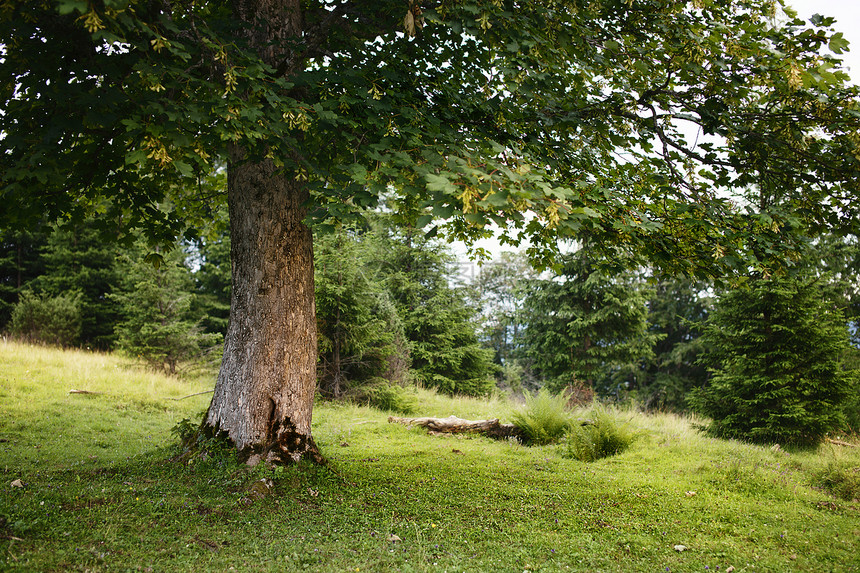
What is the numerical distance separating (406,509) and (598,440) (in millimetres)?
4136

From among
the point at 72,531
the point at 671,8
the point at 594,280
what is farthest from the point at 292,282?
the point at 594,280

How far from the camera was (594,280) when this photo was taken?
15.7 metres

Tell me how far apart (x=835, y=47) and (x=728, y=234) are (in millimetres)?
1612

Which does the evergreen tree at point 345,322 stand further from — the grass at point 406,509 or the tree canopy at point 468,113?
the tree canopy at point 468,113

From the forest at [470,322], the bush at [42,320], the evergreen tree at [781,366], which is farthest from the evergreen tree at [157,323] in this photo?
the evergreen tree at [781,366]

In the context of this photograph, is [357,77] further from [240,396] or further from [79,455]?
[79,455]

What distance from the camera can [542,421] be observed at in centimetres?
836

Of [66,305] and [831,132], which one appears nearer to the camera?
[831,132]

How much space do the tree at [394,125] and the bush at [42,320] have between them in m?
14.9

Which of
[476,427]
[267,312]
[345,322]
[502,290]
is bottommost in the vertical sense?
[476,427]

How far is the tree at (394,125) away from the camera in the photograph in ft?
11.8

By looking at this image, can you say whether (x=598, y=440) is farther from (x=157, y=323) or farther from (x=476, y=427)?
(x=157, y=323)

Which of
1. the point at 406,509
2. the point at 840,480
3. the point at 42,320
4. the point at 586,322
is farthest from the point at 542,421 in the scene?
the point at 42,320

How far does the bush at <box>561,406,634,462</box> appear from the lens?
718cm
